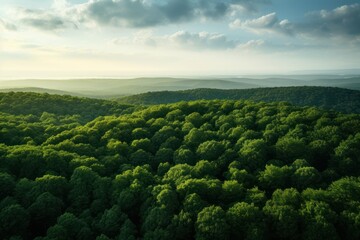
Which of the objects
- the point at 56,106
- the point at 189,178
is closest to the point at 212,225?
the point at 189,178

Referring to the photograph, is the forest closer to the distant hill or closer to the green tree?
the green tree

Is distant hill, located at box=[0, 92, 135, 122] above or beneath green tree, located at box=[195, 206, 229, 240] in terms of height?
above

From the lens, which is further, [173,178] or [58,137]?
[58,137]

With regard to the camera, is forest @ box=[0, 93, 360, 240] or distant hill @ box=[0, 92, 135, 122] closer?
forest @ box=[0, 93, 360, 240]

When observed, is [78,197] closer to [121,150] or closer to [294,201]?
[121,150]

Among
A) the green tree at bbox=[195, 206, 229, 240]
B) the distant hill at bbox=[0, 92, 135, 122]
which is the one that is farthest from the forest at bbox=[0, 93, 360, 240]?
the distant hill at bbox=[0, 92, 135, 122]

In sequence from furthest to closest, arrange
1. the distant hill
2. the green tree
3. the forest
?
the distant hill, the forest, the green tree

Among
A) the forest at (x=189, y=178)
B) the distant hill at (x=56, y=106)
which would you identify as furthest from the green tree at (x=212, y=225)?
the distant hill at (x=56, y=106)

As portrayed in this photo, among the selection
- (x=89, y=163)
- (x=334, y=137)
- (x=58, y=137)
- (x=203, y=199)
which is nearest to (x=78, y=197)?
(x=89, y=163)
